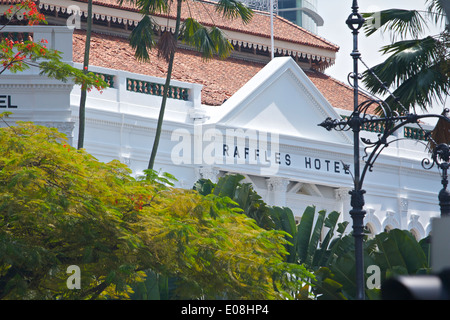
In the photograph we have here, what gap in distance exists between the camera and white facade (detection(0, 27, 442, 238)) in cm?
2295

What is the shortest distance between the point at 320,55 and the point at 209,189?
1610cm

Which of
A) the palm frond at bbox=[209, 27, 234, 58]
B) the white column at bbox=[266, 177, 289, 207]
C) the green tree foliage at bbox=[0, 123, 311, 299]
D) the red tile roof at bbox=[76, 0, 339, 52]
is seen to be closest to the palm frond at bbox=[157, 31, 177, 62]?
the palm frond at bbox=[209, 27, 234, 58]

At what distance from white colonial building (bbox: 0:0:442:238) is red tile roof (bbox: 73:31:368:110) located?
2.1 inches

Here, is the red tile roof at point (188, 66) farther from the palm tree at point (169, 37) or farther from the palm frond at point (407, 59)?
the palm frond at point (407, 59)

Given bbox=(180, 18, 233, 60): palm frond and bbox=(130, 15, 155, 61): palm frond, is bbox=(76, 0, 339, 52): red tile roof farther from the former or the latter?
bbox=(130, 15, 155, 61): palm frond

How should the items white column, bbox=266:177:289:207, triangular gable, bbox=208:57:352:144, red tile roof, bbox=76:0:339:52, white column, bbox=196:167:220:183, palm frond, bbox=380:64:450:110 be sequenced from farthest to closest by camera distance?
red tile roof, bbox=76:0:339:52, white column, bbox=266:177:289:207, triangular gable, bbox=208:57:352:144, white column, bbox=196:167:220:183, palm frond, bbox=380:64:450:110

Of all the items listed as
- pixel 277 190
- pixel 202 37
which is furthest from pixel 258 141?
pixel 202 37

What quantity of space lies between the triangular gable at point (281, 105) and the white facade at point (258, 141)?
33 millimetres

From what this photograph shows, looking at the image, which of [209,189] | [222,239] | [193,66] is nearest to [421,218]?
[193,66]

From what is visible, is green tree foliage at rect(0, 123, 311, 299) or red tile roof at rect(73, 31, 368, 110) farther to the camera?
red tile roof at rect(73, 31, 368, 110)

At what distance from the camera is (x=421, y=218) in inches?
1218

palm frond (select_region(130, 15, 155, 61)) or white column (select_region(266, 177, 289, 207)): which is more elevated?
palm frond (select_region(130, 15, 155, 61))

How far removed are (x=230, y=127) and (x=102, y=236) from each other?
533 inches
